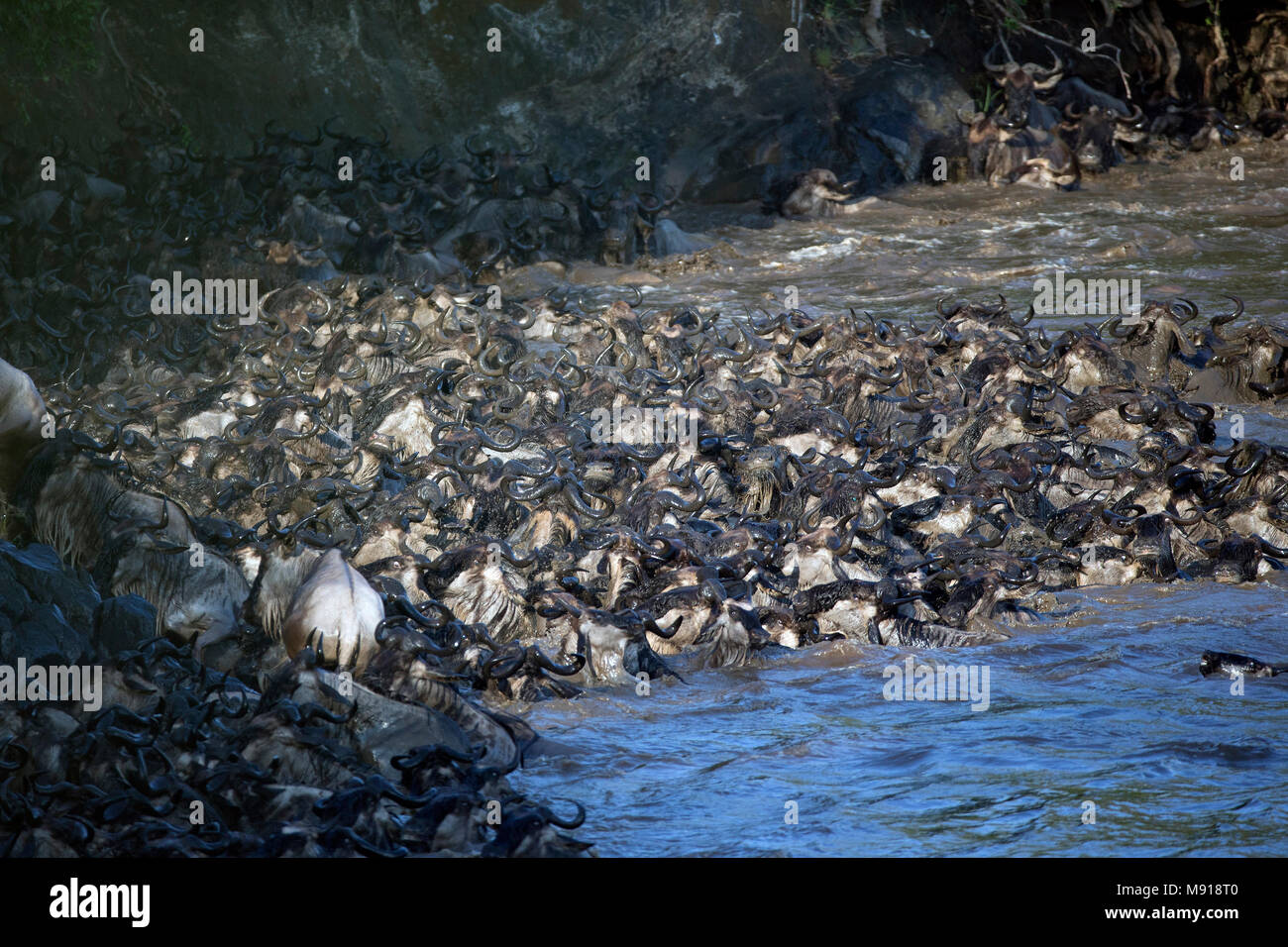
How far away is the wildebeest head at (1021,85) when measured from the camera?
1395 cm

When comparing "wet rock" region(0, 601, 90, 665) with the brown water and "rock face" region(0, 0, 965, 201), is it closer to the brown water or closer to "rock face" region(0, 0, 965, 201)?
the brown water

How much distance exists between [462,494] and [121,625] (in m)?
1.72

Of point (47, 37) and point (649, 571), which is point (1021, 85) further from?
point (649, 571)

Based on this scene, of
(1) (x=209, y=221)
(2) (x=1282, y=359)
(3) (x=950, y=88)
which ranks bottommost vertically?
(2) (x=1282, y=359)

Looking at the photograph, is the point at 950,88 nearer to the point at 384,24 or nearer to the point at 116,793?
the point at 384,24

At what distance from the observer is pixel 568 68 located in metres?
14.8

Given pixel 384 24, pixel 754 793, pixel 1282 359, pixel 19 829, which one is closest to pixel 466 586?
pixel 754 793

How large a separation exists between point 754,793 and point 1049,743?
915mm

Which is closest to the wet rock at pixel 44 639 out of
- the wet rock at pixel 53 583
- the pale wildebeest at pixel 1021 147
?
the wet rock at pixel 53 583

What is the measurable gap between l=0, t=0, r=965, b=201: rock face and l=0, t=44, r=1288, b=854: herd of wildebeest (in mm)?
3331

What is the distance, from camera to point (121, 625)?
464 centimetres

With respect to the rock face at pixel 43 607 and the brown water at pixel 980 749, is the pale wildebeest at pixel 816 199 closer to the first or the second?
the brown water at pixel 980 749

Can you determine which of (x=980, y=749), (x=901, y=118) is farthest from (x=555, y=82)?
(x=980, y=749)

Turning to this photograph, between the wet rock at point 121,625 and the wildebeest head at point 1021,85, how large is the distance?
11.1 m
